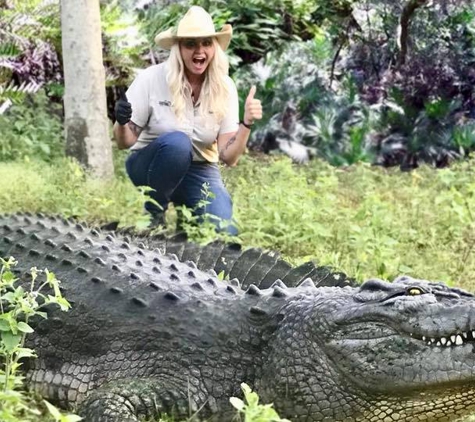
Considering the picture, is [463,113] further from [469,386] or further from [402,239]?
[469,386]

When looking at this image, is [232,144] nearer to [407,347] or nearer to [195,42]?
[195,42]

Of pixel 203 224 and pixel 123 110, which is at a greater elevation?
pixel 123 110

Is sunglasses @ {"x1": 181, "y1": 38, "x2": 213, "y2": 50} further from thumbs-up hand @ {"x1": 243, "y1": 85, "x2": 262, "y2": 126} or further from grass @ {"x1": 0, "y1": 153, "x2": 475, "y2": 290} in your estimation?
grass @ {"x1": 0, "y1": 153, "x2": 475, "y2": 290}

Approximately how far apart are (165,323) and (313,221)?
2.79 meters

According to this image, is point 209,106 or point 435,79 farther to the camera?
point 435,79

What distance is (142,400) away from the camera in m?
2.91

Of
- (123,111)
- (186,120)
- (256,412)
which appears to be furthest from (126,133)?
(256,412)


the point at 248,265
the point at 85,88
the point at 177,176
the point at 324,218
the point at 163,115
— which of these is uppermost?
the point at 163,115

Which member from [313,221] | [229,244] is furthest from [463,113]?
[229,244]

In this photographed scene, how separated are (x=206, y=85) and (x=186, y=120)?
279 millimetres

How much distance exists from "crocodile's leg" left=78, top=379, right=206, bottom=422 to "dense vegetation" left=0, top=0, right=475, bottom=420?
196cm

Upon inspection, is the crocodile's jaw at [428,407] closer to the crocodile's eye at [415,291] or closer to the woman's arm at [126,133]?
the crocodile's eye at [415,291]

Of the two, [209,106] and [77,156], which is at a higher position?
[209,106]

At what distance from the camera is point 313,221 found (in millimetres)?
5770
